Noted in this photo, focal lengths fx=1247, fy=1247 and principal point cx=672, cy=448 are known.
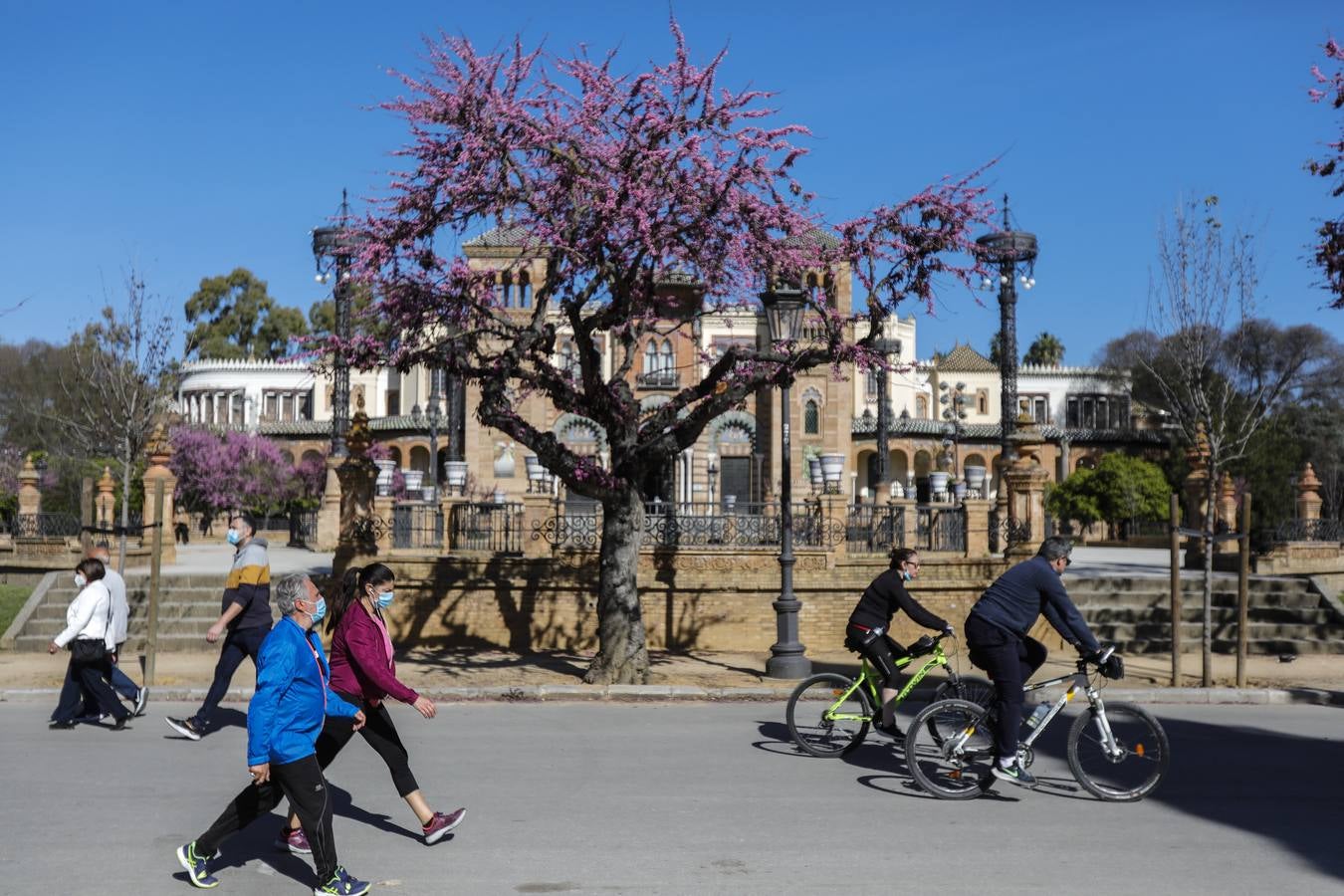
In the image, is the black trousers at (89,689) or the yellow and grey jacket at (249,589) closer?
the yellow and grey jacket at (249,589)

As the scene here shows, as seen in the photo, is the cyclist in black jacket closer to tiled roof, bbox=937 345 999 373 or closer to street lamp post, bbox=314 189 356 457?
street lamp post, bbox=314 189 356 457

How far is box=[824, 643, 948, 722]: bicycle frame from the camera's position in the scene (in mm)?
8938

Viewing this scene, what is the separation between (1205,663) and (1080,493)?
40.3 meters

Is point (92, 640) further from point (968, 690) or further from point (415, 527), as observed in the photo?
point (415, 527)

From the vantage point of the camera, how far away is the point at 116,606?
1104 centimetres

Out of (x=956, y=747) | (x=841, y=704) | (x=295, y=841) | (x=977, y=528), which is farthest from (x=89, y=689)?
(x=977, y=528)

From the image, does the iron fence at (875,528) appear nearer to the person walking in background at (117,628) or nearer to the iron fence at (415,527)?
the iron fence at (415,527)

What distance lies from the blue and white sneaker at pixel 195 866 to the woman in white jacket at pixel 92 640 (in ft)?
17.3

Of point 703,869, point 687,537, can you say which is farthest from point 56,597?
point 703,869

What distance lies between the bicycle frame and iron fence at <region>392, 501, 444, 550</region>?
34.9 ft

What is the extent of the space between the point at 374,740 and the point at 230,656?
4247 millimetres

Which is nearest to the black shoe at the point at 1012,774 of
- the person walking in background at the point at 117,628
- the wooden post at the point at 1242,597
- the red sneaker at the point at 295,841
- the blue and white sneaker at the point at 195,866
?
the red sneaker at the point at 295,841

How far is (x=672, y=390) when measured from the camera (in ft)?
191

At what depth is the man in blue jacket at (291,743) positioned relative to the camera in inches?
224
